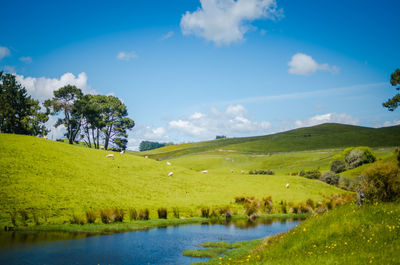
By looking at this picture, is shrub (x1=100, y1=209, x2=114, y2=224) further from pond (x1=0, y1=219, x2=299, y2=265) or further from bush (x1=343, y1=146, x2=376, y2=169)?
bush (x1=343, y1=146, x2=376, y2=169)

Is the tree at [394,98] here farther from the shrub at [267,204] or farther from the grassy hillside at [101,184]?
the shrub at [267,204]

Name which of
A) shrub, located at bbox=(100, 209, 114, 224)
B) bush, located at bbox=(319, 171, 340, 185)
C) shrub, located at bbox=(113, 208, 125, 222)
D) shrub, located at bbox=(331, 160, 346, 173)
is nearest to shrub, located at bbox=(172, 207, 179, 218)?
shrub, located at bbox=(113, 208, 125, 222)

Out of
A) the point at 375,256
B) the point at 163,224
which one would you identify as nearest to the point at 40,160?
the point at 163,224

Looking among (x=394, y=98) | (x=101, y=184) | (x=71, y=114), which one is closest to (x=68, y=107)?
(x=71, y=114)

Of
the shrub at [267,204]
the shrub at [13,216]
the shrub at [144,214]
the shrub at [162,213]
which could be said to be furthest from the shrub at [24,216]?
the shrub at [267,204]

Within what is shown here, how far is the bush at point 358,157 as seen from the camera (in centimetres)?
9256

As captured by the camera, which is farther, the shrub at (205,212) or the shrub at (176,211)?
the shrub at (205,212)

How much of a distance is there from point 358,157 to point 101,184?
276ft

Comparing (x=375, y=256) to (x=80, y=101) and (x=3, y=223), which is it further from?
(x=80, y=101)

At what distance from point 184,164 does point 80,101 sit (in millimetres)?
61227

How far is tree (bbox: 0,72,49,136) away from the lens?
8750 cm

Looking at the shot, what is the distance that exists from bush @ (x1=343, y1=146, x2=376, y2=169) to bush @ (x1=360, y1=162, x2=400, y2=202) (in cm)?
8384

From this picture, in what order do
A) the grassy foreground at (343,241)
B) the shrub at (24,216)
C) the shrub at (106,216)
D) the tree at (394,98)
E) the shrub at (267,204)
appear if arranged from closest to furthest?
the grassy foreground at (343,241), the shrub at (24,216), the shrub at (106,216), the shrub at (267,204), the tree at (394,98)

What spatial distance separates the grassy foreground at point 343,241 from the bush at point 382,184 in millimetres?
1162
